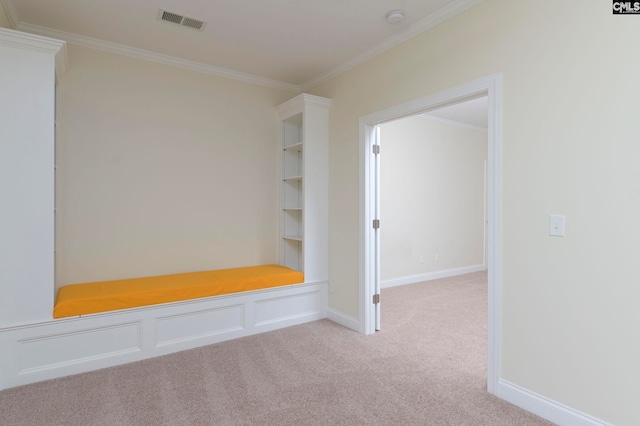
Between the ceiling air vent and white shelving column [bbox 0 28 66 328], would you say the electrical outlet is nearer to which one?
the ceiling air vent

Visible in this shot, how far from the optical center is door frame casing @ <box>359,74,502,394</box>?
225 centimetres

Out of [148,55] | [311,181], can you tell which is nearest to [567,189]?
[311,181]

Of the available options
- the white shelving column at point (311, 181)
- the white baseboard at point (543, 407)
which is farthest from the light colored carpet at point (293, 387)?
the white shelving column at point (311, 181)

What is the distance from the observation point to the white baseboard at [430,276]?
5358 millimetres

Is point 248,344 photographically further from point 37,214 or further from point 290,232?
point 37,214

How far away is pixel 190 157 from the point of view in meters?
3.61

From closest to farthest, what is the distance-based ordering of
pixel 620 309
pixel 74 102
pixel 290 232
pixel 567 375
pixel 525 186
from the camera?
pixel 620 309
pixel 567 375
pixel 525 186
pixel 74 102
pixel 290 232

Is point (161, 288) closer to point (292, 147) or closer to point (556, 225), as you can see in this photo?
point (292, 147)

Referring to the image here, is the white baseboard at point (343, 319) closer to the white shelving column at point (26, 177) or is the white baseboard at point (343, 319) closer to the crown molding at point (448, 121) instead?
the white shelving column at point (26, 177)

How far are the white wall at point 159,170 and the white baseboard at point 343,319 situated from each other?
0.96m

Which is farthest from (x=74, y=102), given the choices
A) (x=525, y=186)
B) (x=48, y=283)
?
(x=525, y=186)

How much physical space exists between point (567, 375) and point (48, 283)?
11.0ft

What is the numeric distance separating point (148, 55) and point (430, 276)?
16.3 ft

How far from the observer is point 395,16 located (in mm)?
2621
